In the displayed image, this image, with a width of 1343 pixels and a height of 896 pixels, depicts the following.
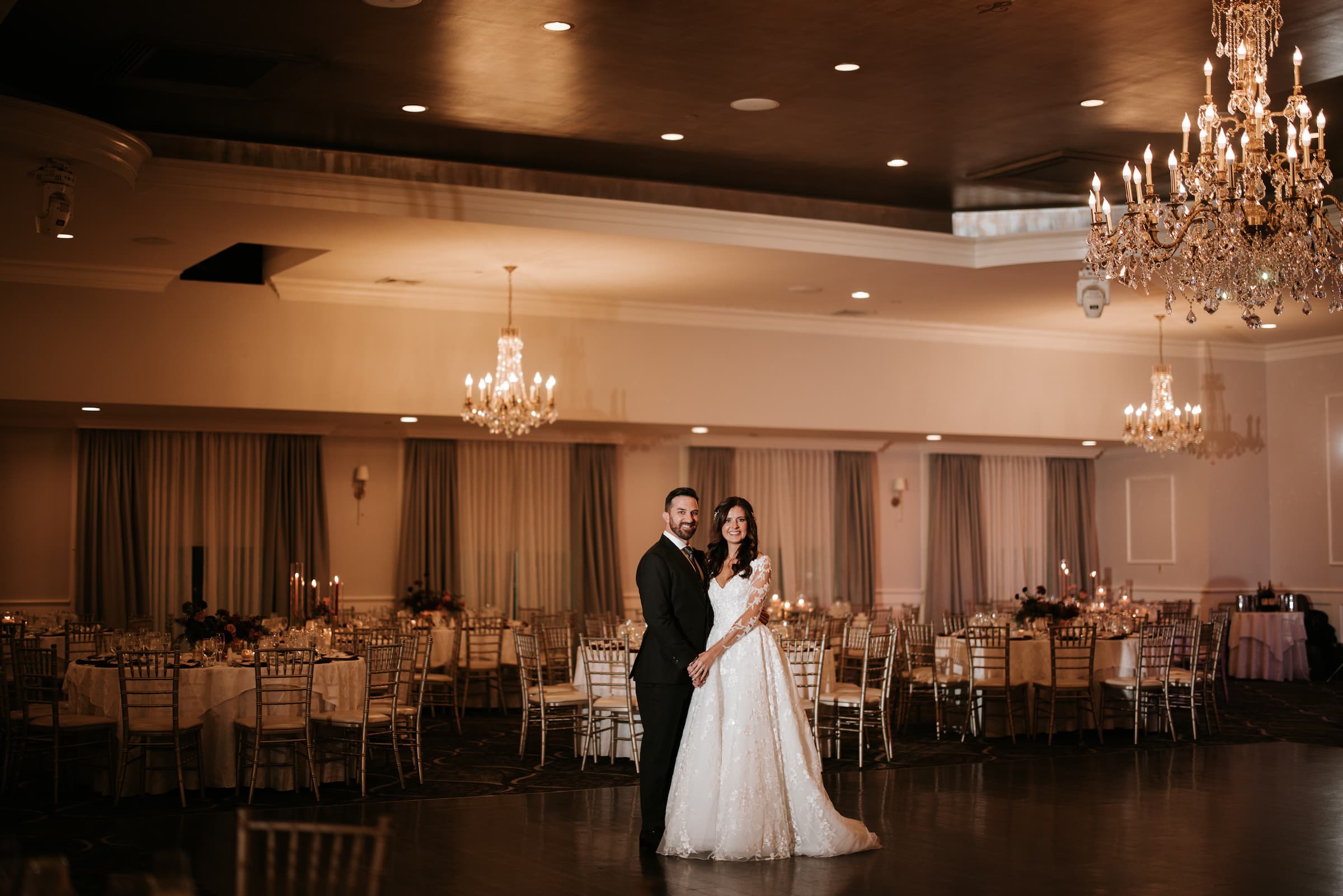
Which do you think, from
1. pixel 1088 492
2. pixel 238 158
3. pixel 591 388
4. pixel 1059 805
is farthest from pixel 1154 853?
pixel 1088 492

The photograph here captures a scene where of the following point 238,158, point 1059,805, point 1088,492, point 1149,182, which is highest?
point 238,158

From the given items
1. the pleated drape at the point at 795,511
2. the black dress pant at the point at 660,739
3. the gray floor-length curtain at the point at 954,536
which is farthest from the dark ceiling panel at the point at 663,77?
the gray floor-length curtain at the point at 954,536

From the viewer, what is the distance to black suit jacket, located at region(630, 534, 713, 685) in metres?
6.61

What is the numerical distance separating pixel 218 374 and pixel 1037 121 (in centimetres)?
728

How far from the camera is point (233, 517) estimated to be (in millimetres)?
14188

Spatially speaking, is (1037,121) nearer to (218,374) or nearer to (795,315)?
(795,315)

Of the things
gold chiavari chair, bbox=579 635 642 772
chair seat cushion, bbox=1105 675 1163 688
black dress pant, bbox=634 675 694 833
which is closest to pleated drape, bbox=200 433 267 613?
gold chiavari chair, bbox=579 635 642 772

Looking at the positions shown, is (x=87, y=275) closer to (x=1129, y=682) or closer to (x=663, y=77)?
(x=663, y=77)

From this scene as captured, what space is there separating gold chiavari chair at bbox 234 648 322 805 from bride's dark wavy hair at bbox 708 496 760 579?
10.1 ft

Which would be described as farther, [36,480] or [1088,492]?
[1088,492]

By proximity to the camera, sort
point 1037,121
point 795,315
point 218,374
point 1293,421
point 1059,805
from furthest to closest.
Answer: point 1293,421
point 795,315
point 218,374
point 1037,121
point 1059,805

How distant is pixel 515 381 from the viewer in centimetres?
1248

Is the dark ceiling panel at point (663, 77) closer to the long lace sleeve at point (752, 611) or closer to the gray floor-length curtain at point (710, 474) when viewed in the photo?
the long lace sleeve at point (752, 611)

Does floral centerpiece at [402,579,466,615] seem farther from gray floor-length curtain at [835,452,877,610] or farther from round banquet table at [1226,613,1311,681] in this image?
round banquet table at [1226,613,1311,681]
